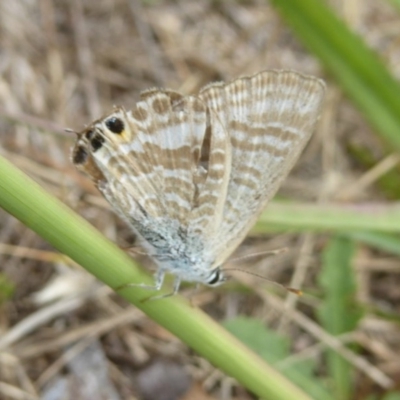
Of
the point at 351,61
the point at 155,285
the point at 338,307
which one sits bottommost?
the point at 338,307

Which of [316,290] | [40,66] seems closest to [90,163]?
[316,290]

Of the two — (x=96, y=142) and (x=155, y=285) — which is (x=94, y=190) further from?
(x=155, y=285)

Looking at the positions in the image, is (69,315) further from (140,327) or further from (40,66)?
(40,66)

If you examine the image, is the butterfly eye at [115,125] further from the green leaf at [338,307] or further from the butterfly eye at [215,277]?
the green leaf at [338,307]

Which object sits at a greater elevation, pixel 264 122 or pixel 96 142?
pixel 264 122

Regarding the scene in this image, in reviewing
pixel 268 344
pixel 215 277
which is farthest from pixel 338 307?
pixel 215 277

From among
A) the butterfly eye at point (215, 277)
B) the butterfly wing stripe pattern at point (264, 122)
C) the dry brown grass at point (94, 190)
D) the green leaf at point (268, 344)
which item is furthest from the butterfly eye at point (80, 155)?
the green leaf at point (268, 344)
